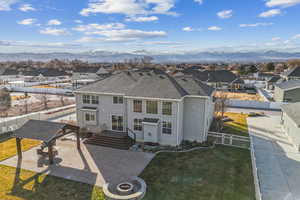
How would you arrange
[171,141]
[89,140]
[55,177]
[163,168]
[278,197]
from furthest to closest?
[89,140] → [171,141] → [163,168] → [55,177] → [278,197]

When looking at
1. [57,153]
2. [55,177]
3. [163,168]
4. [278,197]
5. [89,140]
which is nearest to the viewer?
[278,197]

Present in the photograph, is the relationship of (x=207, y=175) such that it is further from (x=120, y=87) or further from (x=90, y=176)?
(x=120, y=87)

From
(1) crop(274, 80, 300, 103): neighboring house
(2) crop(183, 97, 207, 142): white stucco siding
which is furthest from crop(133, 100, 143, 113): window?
(1) crop(274, 80, 300, 103): neighboring house

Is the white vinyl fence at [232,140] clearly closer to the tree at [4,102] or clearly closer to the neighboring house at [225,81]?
the tree at [4,102]

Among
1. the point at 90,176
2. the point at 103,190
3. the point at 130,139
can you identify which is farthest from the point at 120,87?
the point at 103,190

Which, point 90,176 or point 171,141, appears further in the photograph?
point 171,141

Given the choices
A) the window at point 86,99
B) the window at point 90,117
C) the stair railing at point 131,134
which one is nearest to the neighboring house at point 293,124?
the stair railing at point 131,134

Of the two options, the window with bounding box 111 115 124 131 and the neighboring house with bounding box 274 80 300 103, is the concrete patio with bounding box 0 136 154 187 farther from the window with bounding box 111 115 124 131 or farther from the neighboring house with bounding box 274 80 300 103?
the neighboring house with bounding box 274 80 300 103
